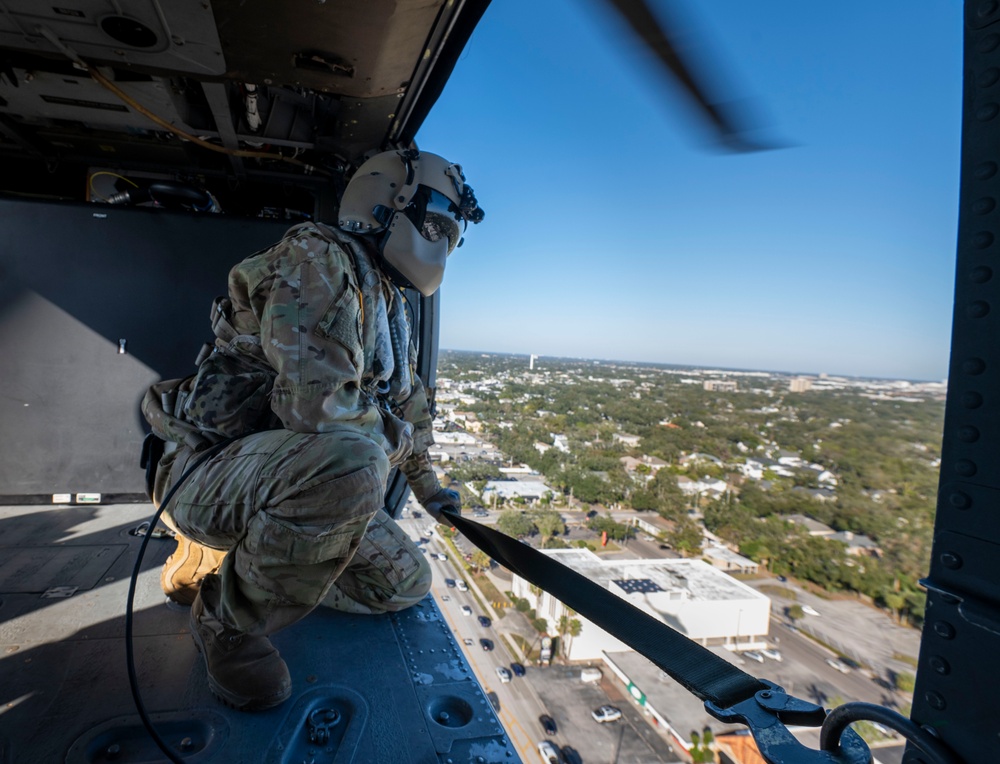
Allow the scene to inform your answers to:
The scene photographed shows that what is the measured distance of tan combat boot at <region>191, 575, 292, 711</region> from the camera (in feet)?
5.16

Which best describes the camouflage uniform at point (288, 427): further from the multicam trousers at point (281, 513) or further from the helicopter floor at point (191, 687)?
the helicopter floor at point (191, 687)

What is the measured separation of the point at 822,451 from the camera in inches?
68.6

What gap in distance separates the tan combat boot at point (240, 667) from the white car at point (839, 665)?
196 cm

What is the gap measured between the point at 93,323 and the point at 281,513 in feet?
7.25

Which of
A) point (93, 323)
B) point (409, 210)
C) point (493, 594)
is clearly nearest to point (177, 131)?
point (93, 323)

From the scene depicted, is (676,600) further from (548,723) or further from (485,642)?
(485,642)

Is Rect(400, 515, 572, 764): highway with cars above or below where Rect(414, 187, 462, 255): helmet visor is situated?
below

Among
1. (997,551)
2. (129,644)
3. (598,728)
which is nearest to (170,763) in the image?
(129,644)

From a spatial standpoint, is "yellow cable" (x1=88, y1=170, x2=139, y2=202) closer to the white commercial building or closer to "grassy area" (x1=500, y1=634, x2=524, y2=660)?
the white commercial building

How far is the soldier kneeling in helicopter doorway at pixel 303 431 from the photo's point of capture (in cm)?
154

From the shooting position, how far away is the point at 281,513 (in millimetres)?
1506

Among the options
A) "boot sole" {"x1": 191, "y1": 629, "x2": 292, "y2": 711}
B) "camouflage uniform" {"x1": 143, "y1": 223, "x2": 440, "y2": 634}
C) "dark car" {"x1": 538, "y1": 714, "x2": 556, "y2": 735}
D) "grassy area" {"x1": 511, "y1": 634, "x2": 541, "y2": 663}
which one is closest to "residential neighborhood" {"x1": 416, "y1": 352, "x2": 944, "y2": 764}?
"grassy area" {"x1": 511, "y1": 634, "x2": 541, "y2": 663}

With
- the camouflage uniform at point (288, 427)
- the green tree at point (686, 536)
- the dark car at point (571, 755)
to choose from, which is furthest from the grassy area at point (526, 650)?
the camouflage uniform at point (288, 427)

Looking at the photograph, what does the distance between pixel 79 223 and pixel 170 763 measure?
2.67 metres
